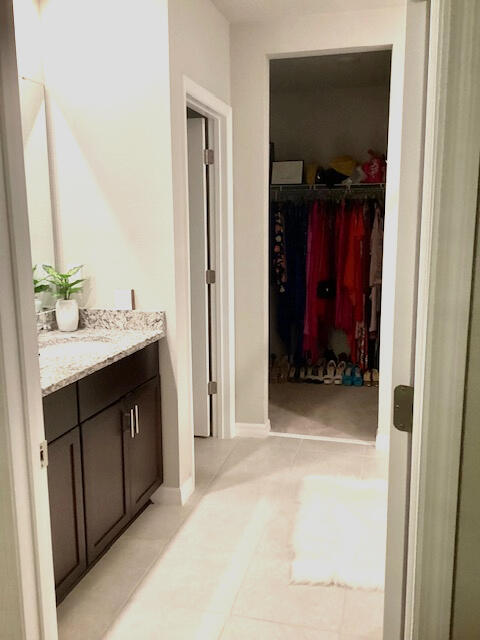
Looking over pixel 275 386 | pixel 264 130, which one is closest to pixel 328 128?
pixel 264 130

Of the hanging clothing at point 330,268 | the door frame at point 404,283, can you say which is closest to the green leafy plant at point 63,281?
the door frame at point 404,283

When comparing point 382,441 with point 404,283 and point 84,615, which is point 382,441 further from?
point 404,283

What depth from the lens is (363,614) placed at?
7.18ft

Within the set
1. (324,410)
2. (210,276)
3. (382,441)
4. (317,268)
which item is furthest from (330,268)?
(382,441)

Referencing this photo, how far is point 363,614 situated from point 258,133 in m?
2.79

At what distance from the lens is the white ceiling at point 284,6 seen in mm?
3293

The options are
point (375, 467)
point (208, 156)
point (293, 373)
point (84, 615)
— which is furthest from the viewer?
point (293, 373)

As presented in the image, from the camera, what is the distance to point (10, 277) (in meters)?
1.30

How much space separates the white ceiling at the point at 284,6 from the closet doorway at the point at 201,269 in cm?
61

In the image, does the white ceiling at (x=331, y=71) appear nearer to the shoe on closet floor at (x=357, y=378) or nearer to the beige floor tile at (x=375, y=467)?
the shoe on closet floor at (x=357, y=378)

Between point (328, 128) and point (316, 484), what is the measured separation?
353 centimetres

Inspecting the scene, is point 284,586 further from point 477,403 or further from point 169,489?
point 477,403

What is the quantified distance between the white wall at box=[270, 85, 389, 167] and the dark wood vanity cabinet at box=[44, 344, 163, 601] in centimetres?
337

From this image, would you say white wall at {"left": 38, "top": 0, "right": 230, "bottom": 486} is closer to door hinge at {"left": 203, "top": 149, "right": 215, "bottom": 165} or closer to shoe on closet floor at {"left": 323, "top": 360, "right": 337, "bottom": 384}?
door hinge at {"left": 203, "top": 149, "right": 215, "bottom": 165}
